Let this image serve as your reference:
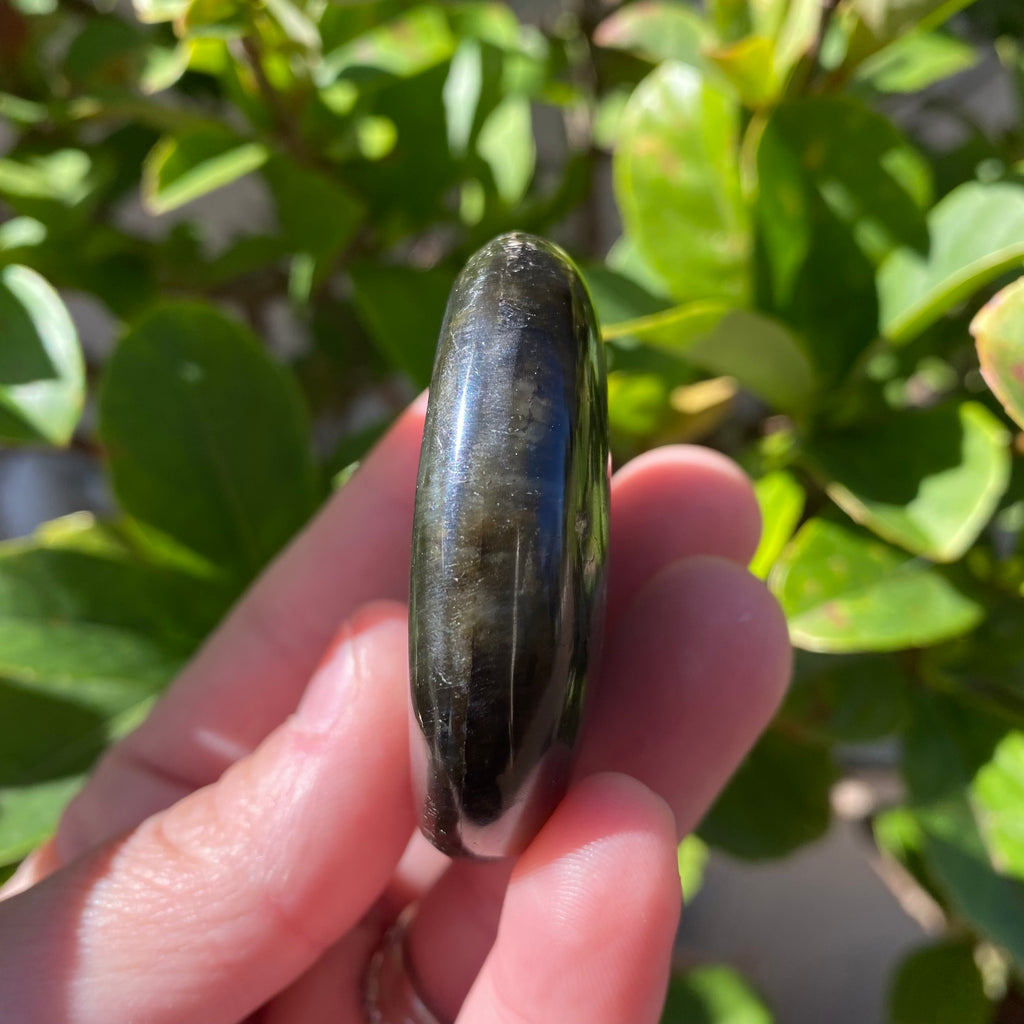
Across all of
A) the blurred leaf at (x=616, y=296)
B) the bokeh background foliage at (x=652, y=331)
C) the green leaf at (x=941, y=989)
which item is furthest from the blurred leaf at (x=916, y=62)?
the green leaf at (x=941, y=989)

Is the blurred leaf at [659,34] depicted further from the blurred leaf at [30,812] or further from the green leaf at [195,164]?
the blurred leaf at [30,812]

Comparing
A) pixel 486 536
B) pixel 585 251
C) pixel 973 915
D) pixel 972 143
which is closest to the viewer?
pixel 486 536

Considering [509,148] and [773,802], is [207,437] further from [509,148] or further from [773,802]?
[773,802]

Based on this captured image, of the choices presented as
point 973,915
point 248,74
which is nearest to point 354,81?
point 248,74

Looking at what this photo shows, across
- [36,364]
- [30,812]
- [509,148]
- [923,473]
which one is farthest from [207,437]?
[923,473]

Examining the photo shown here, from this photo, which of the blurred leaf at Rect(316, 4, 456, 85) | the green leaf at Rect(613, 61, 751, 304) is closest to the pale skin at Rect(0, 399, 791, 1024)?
the green leaf at Rect(613, 61, 751, 304)

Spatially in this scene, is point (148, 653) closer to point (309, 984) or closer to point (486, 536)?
point (309, 984)

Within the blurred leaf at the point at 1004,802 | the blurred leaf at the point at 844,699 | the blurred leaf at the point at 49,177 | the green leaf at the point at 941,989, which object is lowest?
the green leaf at the point at 941,989
